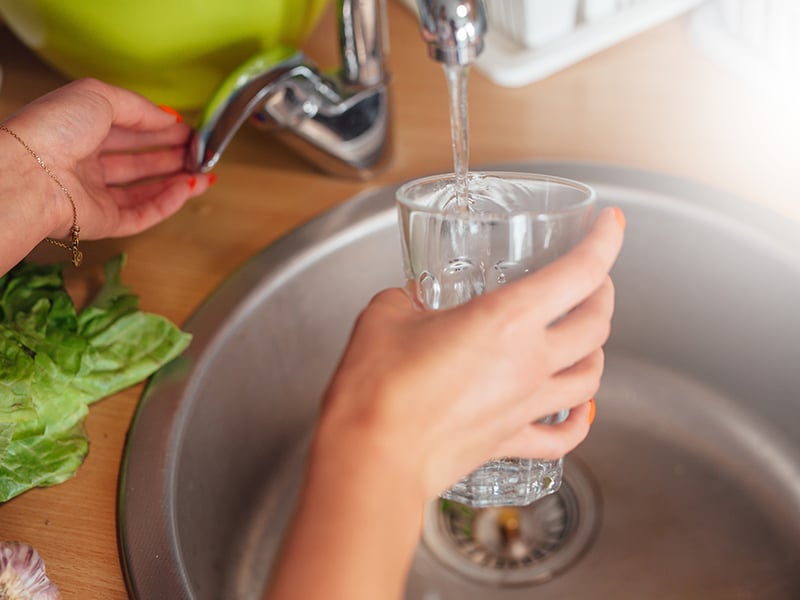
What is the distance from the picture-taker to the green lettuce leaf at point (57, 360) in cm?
59

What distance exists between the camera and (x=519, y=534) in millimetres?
780

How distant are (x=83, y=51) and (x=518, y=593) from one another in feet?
1.97

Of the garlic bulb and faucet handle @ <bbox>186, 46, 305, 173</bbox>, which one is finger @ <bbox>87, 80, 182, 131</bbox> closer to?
faucet handle @ <bbox>186, 46, 305, 173</bbox>

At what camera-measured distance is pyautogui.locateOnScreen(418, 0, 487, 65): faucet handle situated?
516mm

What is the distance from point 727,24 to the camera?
869mm

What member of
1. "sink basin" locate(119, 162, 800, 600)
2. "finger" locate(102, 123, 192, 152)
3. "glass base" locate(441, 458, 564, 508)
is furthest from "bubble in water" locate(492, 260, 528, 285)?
"finger" locate(102, 123, 192, 152)

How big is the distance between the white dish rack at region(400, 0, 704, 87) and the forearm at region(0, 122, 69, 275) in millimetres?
456

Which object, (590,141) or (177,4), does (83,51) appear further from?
(590,141)

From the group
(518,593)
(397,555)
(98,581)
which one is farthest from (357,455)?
(518,593)

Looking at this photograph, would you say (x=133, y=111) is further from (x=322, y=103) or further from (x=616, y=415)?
(x=616, y=415)

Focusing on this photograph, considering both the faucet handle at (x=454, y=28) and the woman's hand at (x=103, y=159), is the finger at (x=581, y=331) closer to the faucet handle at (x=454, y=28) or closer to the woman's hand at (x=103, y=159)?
the faucet handle at (x=454, y=28)

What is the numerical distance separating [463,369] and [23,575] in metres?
0.30

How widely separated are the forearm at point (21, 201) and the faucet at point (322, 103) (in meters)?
0.14

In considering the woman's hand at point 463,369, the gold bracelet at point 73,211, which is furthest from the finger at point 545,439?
the gold bracelet at point 73,211
